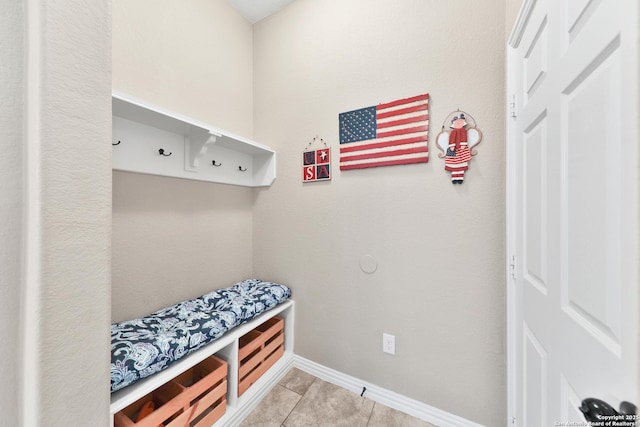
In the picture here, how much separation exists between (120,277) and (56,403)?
2.51ft

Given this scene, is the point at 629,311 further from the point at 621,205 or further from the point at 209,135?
the point at 209,135

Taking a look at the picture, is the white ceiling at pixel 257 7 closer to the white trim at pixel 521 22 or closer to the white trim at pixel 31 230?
the white trim at pixel 521 22

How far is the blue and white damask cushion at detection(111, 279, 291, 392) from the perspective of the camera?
90 cm

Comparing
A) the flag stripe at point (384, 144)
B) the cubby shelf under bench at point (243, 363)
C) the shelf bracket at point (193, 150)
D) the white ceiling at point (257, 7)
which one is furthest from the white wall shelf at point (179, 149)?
the white ceiling at point (257, 7)

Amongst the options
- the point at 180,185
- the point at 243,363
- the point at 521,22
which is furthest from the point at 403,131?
the point at 243,363

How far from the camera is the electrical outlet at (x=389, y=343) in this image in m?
1.42

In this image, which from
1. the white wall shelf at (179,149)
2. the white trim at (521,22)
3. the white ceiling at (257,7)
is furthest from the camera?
the white ceiling at (257,7)

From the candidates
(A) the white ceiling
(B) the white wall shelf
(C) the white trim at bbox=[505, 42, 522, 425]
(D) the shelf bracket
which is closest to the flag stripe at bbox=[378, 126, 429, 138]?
(C) the white trim at bbox=[505, 42, 522, 425]

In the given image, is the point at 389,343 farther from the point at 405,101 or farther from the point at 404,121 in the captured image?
the point at 405,101

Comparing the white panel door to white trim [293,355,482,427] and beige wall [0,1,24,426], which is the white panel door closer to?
white trim [293,355,482,427]

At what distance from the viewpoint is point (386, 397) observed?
142 cm

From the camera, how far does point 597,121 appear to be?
502mm

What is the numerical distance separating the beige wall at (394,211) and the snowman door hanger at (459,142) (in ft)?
0.13

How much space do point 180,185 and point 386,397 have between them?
1882 mm
